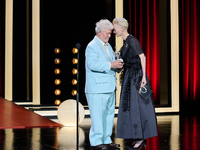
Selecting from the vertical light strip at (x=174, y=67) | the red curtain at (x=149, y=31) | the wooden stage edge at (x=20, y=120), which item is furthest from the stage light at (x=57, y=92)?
the vertical light strip at (x=174, y=67)

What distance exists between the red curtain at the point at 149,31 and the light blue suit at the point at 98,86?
4235 mm

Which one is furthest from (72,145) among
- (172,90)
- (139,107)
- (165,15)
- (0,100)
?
(165,15)

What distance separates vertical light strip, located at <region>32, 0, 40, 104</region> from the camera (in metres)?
7.69

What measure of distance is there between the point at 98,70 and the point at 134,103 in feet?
1.59

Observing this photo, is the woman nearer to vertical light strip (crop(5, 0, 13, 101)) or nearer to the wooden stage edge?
the wooden stage edge

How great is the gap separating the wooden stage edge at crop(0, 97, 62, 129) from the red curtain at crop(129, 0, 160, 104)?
2.86m

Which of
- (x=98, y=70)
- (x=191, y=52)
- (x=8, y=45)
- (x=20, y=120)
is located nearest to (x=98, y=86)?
(x=98, y=70)

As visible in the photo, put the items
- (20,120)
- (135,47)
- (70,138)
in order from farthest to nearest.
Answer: (20,120) → (70,138) → (135,47)

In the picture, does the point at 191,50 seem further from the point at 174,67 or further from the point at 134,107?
the point at 134,107

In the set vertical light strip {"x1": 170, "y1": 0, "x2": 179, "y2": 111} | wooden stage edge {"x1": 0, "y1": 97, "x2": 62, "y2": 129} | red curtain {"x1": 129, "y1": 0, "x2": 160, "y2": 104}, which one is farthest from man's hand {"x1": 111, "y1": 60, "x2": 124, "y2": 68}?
red curtain {"x1": 129, "y1": 0, "x2": 160, "y2": 104}

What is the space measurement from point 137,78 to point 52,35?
15.2 ft

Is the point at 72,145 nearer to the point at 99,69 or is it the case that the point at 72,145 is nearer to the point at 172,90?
the point at 99,69

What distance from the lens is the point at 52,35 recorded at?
25.5ft

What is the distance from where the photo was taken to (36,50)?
25.3 feet
